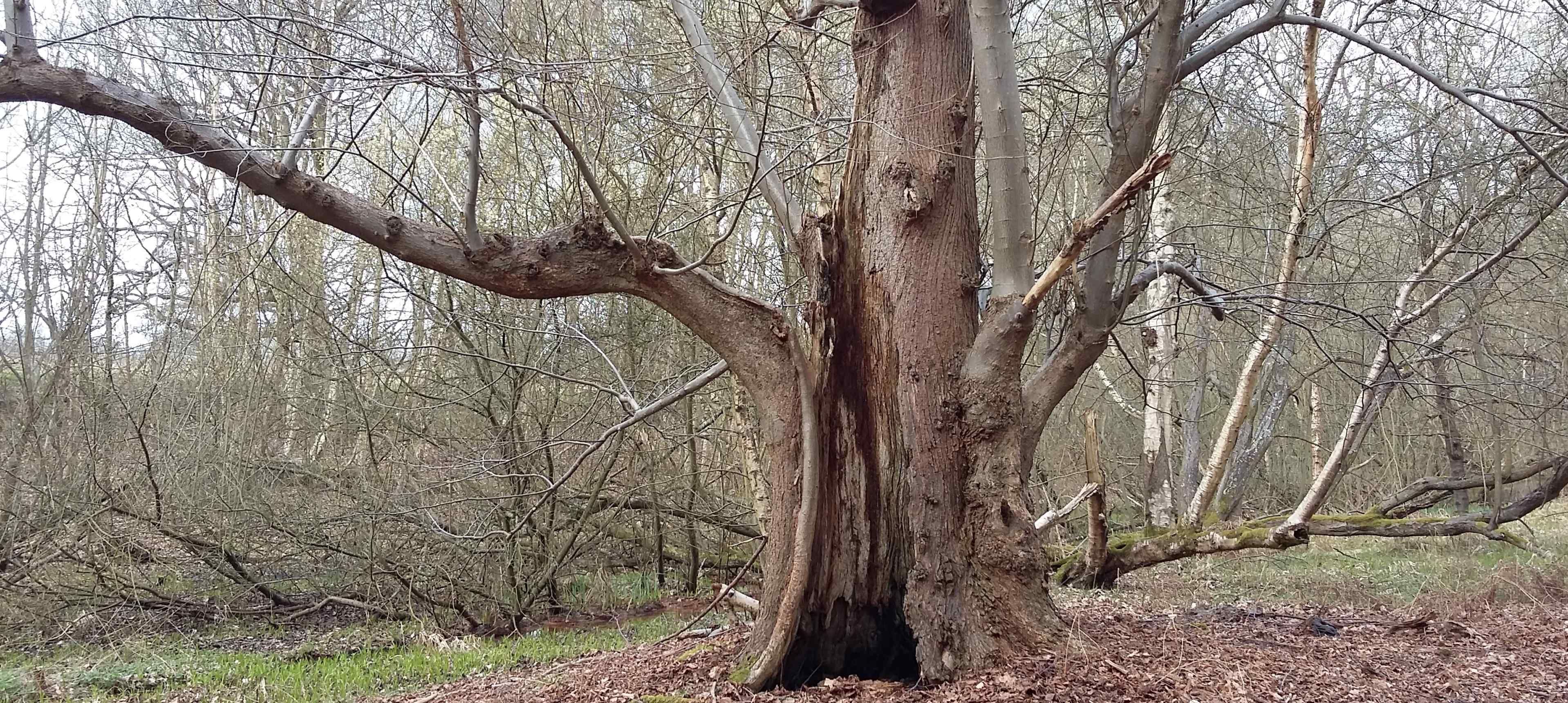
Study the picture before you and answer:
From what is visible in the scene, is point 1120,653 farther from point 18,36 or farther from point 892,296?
point 18,36

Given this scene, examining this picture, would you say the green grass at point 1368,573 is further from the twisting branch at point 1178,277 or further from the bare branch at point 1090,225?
the bare branch at point 1090,225

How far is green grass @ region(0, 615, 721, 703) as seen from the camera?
5.78 m

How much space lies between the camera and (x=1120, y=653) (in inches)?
144

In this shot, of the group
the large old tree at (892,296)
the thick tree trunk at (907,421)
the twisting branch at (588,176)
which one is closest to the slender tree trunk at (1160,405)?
the large old tree at (892,296)

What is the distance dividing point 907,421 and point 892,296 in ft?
1.79

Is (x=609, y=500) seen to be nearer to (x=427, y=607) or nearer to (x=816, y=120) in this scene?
(x=427, y=607)

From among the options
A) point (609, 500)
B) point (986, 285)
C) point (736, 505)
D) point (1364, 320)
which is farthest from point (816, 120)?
point (736, 505)

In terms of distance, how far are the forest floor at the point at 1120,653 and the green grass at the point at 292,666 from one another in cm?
2

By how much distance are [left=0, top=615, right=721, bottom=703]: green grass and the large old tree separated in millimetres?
3074

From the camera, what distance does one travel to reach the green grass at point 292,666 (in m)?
5.78

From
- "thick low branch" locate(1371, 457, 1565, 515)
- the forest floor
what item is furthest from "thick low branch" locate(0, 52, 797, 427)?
"thick low branch" locate(1371, 457, 1565, 515)

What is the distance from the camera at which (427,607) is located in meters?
8.43

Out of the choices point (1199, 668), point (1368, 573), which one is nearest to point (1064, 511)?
point (1199, 668)

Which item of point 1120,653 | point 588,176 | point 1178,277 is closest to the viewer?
point 588,176
